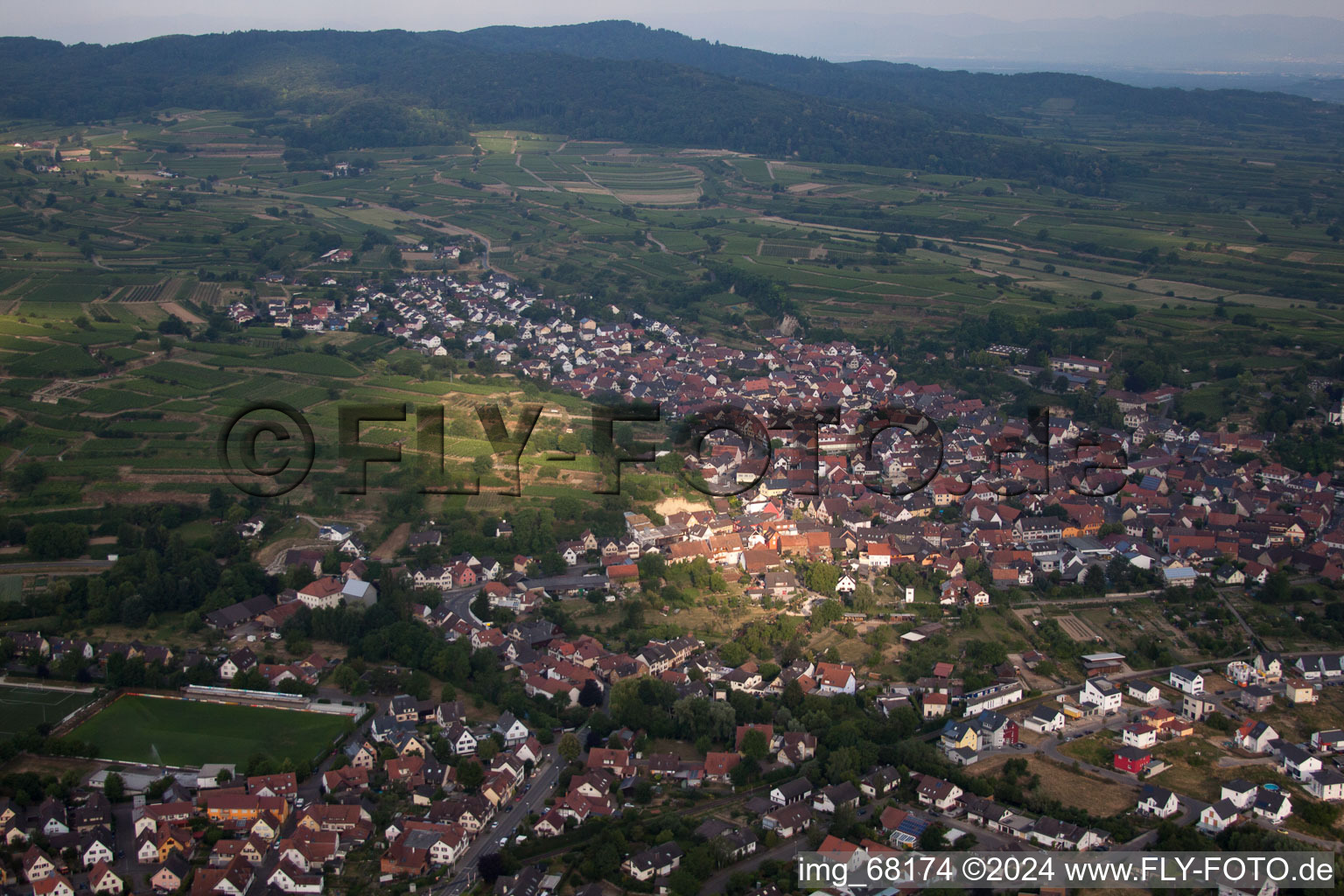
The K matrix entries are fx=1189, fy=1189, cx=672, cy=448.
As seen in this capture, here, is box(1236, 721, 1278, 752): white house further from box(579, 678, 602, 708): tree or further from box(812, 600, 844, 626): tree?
box(579, 678, 602, 708): tree

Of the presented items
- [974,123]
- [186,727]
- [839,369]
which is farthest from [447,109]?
[186,727]

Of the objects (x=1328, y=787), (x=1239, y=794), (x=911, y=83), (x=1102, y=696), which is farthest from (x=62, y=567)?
(x=911, y=83)

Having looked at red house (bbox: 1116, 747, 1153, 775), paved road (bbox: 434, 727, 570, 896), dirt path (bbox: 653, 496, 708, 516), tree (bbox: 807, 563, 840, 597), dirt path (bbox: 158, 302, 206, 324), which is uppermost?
dirt path (bbox: 158, 302, 206, 324)

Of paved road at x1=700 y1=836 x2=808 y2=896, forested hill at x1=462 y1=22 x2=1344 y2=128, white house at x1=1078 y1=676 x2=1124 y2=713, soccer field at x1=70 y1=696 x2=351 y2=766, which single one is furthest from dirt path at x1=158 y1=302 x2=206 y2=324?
forested hill at x1=462 y1=22 x2=1344 y2=128

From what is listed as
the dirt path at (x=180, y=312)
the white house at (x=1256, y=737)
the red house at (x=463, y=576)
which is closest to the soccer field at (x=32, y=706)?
the red house at (x=463, y=576)

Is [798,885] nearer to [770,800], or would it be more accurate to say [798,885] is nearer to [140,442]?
[770,800]
